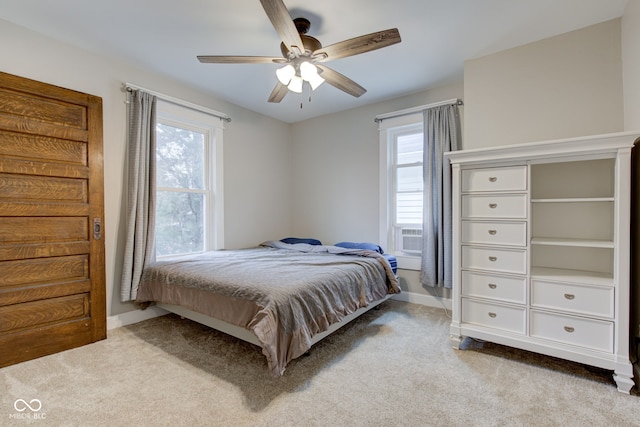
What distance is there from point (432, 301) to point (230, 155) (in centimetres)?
314

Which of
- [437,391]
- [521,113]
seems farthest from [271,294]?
[521,113]

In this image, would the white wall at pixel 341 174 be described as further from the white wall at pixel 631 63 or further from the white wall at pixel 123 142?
the white wall at pixel 631 63

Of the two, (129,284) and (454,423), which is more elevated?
(129,284)

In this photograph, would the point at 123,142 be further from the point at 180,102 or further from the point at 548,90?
the point at 548,90

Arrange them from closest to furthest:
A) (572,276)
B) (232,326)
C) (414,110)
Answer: (572,276), (232,326), (414,110)

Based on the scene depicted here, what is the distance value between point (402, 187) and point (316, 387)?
2653 mm

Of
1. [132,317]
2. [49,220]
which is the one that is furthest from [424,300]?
[49,220]

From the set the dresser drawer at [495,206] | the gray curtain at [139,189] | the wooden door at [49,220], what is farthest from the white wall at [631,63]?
the wooden door at [49,220]

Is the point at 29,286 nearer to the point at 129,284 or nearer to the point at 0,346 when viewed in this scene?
the point at 0,346

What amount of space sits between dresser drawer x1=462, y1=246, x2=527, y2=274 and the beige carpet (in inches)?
26.7

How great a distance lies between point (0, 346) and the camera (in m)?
2.13

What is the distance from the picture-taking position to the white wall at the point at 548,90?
231cm

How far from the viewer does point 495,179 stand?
229 centimetres

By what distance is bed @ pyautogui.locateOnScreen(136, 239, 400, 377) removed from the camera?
1.88 meters
